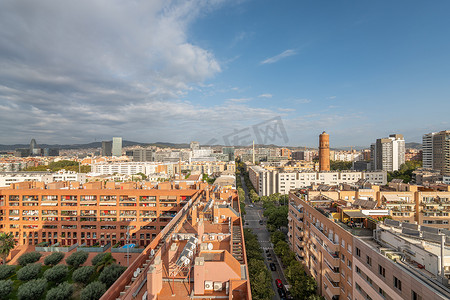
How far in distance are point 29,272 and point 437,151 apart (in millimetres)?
121240

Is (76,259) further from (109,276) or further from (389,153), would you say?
(389,153)

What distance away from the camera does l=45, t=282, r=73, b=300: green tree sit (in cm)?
2209

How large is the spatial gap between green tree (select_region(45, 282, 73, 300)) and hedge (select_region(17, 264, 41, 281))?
7.31 meters

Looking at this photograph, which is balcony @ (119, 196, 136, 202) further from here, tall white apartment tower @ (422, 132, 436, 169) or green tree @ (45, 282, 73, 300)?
tall white apartment tower @ (422, 132, 436, 169)

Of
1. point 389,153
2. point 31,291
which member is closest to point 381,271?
point 31,291

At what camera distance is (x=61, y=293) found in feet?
73.6

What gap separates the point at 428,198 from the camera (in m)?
28.3

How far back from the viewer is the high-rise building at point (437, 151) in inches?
3324

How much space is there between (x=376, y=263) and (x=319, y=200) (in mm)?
14806

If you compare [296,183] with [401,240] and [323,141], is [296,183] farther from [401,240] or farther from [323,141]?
[401,240]

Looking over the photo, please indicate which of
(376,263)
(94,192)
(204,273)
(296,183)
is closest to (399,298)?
(376,263)

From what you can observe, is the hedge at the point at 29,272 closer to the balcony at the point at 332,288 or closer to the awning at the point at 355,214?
the balcony at the point at 332,288

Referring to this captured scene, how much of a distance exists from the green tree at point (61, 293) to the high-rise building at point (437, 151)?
344 feet

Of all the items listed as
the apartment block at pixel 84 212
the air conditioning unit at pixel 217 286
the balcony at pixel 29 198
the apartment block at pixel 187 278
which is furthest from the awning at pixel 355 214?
the balcony at pixel 29 198
